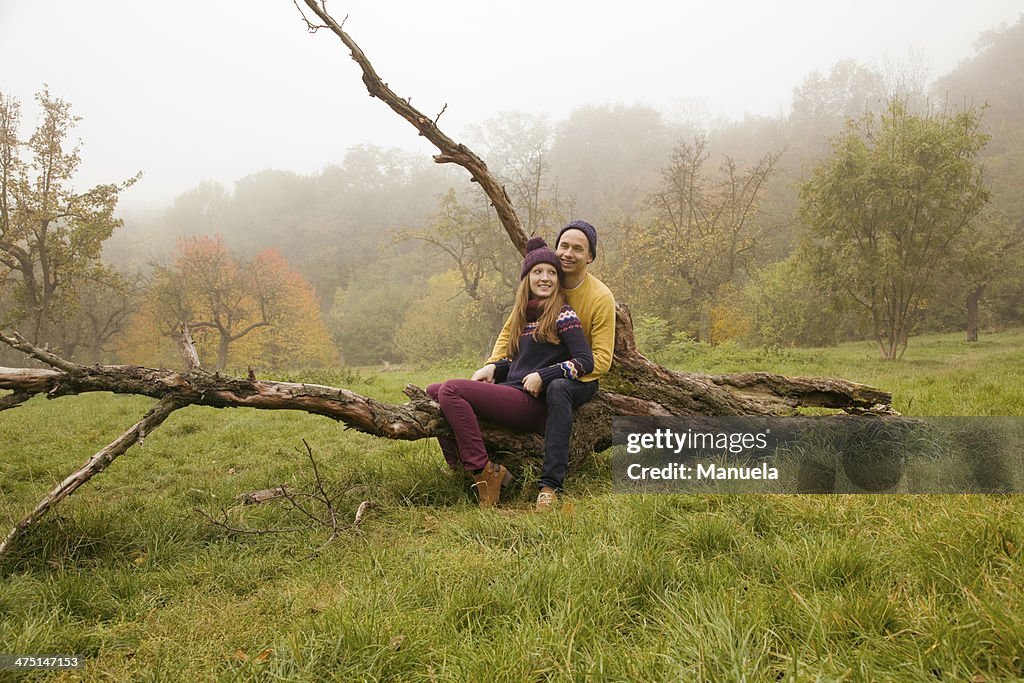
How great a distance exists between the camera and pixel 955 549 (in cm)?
209

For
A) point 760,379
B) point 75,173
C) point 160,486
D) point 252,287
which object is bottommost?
point 160,486

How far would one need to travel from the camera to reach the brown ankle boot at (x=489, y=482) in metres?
3.82

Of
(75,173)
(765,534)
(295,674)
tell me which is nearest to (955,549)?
(765,534)

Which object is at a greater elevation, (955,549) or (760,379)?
(760,379)

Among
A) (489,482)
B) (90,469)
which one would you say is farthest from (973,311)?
(90,469)

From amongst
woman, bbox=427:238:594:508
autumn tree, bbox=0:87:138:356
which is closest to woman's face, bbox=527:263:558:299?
woman, bbox=427:238:594:508

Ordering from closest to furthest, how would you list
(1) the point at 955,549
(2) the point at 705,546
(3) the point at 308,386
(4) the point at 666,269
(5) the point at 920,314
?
(1) the point at 955,549, (2) the point at 705,546, (3) the point at 308,386, (4) the point at 666,269, (5) the point at 920,314

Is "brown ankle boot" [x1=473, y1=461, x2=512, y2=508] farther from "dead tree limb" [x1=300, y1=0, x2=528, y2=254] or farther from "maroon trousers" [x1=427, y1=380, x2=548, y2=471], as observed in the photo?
"dead tree limb" [x1=300, y1=0, x2=528, y2=254]

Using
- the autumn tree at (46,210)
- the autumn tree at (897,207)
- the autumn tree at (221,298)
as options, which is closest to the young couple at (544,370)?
the autumn tree at (897,207)

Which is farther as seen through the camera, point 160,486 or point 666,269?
point 666,269

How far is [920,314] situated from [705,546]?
29.7m

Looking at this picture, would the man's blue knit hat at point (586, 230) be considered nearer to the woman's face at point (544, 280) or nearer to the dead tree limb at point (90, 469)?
the woman's face at point (544, 280)

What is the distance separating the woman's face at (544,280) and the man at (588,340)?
0.19m

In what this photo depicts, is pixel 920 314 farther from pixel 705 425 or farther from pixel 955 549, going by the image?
pixel 955 549
